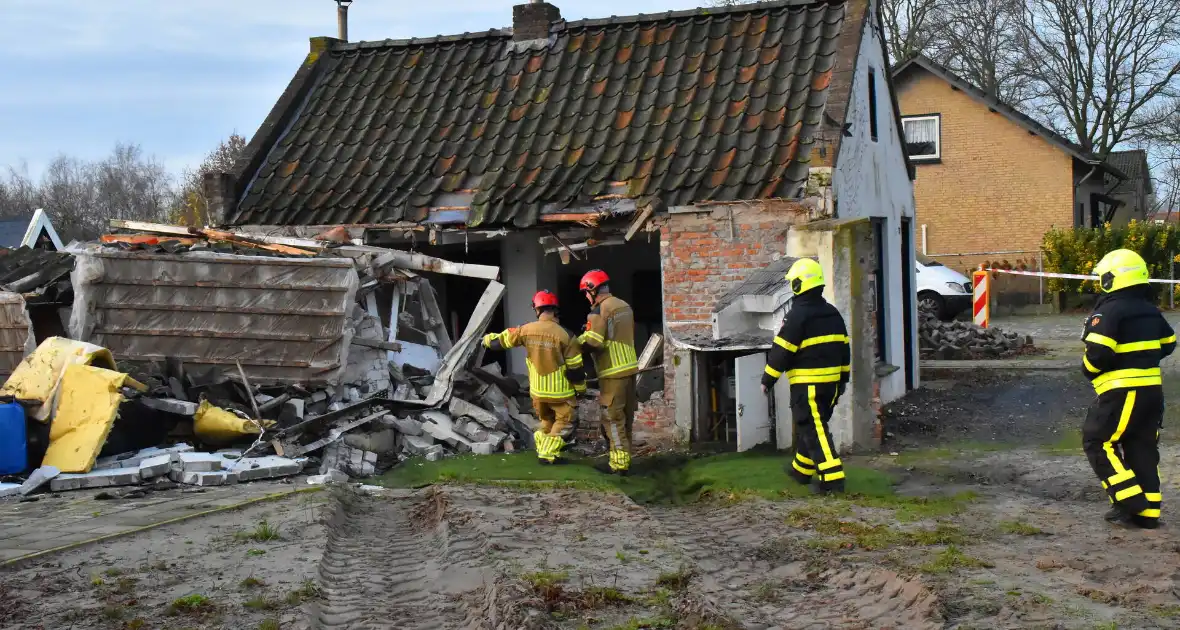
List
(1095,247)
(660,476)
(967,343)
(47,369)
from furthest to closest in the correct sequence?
(1095,247) < (967,343) < (47,369) < (660,476)

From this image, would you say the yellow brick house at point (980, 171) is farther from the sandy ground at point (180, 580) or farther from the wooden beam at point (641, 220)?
the sandy ground at point (180, 580)

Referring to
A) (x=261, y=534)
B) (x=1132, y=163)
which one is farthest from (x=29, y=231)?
(x=1132, y=163)

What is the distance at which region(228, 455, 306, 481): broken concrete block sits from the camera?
10.1 meters

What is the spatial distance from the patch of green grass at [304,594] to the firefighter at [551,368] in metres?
4.61

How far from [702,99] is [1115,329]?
24.2 ft

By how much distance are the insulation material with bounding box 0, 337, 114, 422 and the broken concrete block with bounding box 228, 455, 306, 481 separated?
172 cm

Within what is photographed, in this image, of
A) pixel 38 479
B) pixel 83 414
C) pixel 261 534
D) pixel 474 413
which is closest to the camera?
pixel 261 534

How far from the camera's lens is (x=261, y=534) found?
7406 mm

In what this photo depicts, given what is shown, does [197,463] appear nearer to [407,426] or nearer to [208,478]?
[208,478]

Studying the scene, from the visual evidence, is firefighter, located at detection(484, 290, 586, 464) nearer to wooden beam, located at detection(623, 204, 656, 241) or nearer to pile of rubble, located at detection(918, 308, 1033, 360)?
wooden beam, located at detection(623, 204, 656, 241)

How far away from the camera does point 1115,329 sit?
7344 millimetres

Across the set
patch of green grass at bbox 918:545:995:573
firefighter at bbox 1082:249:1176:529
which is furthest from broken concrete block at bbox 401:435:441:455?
firefighter at bbox 1082:249:1176:529

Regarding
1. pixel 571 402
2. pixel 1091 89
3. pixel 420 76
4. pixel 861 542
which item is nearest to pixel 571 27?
pixel 420 76

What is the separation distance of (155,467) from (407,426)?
2.61m
